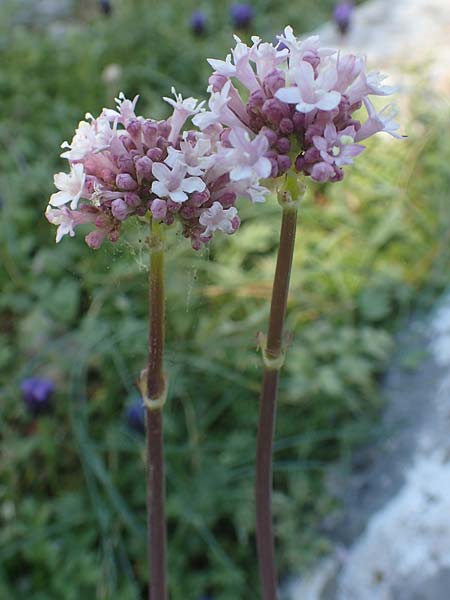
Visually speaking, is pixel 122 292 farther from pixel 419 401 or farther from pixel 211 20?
pixel 211 20

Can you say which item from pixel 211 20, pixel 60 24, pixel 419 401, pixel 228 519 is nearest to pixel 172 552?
pixel 228 519

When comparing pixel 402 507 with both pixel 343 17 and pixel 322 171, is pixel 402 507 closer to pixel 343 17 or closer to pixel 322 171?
pixel 322 171

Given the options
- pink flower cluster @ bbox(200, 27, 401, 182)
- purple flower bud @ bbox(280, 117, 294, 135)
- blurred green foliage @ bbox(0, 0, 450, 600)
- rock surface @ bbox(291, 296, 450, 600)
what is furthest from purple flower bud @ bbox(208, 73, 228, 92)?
rock surface @ bbox(291, 296, 450, 600)

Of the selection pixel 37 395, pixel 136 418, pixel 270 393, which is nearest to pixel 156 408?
pixel 270 393

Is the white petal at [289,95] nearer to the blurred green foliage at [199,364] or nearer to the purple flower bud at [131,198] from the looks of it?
the purple flower bud at [131,198]

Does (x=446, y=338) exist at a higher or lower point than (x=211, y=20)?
lower
